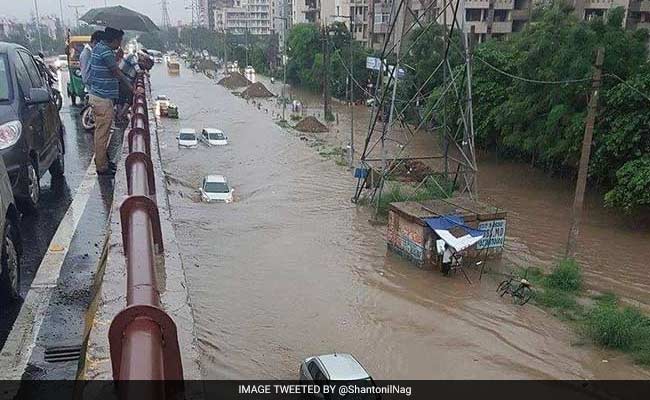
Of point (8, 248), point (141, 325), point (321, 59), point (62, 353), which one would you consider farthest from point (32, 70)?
point (321, 59)

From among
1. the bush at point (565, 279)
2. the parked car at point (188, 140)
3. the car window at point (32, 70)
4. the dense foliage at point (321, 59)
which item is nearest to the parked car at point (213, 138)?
the parked car at point (188, 140)

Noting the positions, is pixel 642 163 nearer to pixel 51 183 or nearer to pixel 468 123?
pixel 468 123

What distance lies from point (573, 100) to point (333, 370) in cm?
1561

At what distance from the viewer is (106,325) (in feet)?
6.86

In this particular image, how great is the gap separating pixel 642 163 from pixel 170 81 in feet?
198

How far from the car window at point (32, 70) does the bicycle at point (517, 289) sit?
9.21m

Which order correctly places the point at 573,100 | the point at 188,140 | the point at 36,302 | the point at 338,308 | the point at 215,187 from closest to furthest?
the point at 36,302 < the point at 338,308 < the point at 215,187 < the point at 573,100 < the point at 188,140

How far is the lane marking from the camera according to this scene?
11.7 ft

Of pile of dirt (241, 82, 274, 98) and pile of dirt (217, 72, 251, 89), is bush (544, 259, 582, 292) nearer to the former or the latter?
pile of dirt (241, 82, 274, 98)

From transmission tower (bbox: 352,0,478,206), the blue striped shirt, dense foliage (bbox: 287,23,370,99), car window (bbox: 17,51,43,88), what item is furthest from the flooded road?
dense foliage (bbox: 287,23,370,99)

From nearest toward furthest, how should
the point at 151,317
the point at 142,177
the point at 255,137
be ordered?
the point at 151,317
the point at 142,177
the point at 255,137

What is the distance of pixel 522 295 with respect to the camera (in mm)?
11789

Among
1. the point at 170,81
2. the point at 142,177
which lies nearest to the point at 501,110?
the point at 142,177

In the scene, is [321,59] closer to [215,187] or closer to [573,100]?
[573,100]
